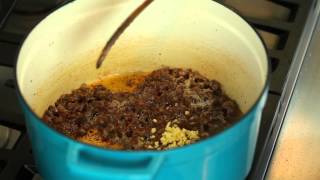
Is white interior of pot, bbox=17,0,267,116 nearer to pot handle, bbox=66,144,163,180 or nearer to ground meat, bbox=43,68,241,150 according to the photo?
ground meat, bbox=43,68,241,150

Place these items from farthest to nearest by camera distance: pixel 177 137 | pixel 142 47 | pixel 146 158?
1. pixel 142 47
2. pixel 177 137
3. pixel 146 158

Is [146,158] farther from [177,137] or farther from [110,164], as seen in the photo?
[177,137]

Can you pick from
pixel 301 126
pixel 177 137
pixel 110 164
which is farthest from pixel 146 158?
pixel 301 126

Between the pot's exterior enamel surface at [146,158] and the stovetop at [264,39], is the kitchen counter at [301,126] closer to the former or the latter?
the stovetop at [264,39]

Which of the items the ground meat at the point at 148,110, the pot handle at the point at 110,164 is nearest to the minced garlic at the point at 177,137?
the ground meat at the point at 148,110

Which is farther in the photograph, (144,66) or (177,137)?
(144,66)

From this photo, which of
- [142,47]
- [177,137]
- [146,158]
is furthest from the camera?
[142,47]
